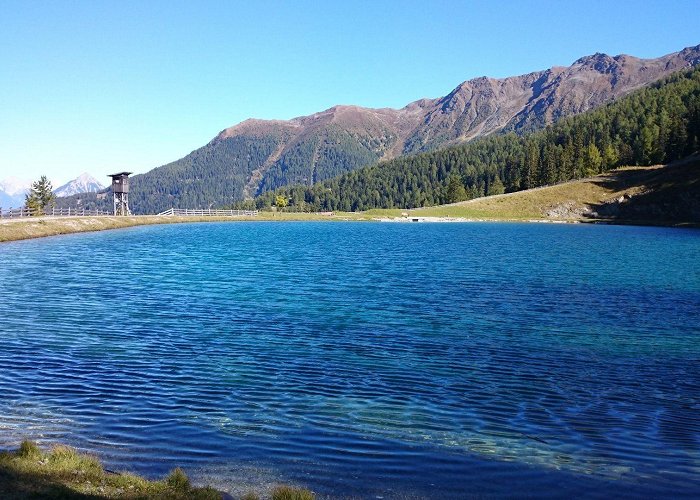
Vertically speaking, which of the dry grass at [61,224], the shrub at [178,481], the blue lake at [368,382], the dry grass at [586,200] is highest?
the dry grass at [586,200]

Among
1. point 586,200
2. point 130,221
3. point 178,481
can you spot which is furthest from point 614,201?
point 178,481

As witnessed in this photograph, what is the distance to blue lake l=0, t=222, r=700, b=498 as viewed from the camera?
1247 centimetres

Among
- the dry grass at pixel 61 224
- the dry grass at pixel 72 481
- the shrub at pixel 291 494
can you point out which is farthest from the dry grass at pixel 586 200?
the shrub at pixel 291 494

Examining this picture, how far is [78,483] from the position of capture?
410 inches

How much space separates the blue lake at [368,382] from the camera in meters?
12.5

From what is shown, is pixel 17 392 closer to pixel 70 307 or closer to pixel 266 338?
pixel 266 338

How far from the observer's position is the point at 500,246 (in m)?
80.9

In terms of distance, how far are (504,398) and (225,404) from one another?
821 cm

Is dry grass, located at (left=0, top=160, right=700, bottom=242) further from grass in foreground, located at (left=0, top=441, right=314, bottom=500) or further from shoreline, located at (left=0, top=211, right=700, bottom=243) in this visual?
grass in foreground, located at (left=0, top=441, right=314, bottom=500)

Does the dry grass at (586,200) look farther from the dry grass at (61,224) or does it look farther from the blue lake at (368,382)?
the blue lake at (368,382)

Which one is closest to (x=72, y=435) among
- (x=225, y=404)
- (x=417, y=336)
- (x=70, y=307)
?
(x=225, y=404)

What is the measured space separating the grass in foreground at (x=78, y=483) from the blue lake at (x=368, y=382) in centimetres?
89

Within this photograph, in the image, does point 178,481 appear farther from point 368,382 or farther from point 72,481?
point 368,382

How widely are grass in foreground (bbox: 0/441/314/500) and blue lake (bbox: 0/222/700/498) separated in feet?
2.91
